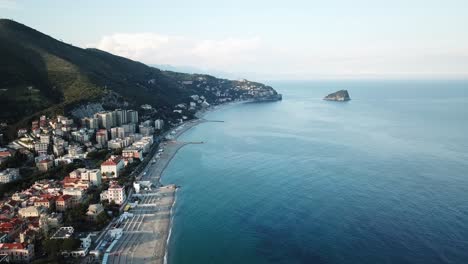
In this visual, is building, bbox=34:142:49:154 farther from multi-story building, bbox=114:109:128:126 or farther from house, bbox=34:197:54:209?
multi-story building, bbox=114:109:128:126

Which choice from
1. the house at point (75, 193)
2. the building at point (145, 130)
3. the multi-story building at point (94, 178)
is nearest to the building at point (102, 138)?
the building at point (145, 130)

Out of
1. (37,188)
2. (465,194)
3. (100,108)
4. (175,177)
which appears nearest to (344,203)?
(465,194)

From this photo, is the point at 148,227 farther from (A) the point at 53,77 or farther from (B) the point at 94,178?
(A) the point at 53,77

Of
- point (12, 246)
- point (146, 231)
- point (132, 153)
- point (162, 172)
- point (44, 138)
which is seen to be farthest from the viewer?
point (132, 153)

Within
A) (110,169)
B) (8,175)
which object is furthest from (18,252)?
(110,169)

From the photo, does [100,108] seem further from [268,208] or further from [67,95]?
[268,208]

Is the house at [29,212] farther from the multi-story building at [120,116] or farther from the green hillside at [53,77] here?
the multi-story building at [120,116]
